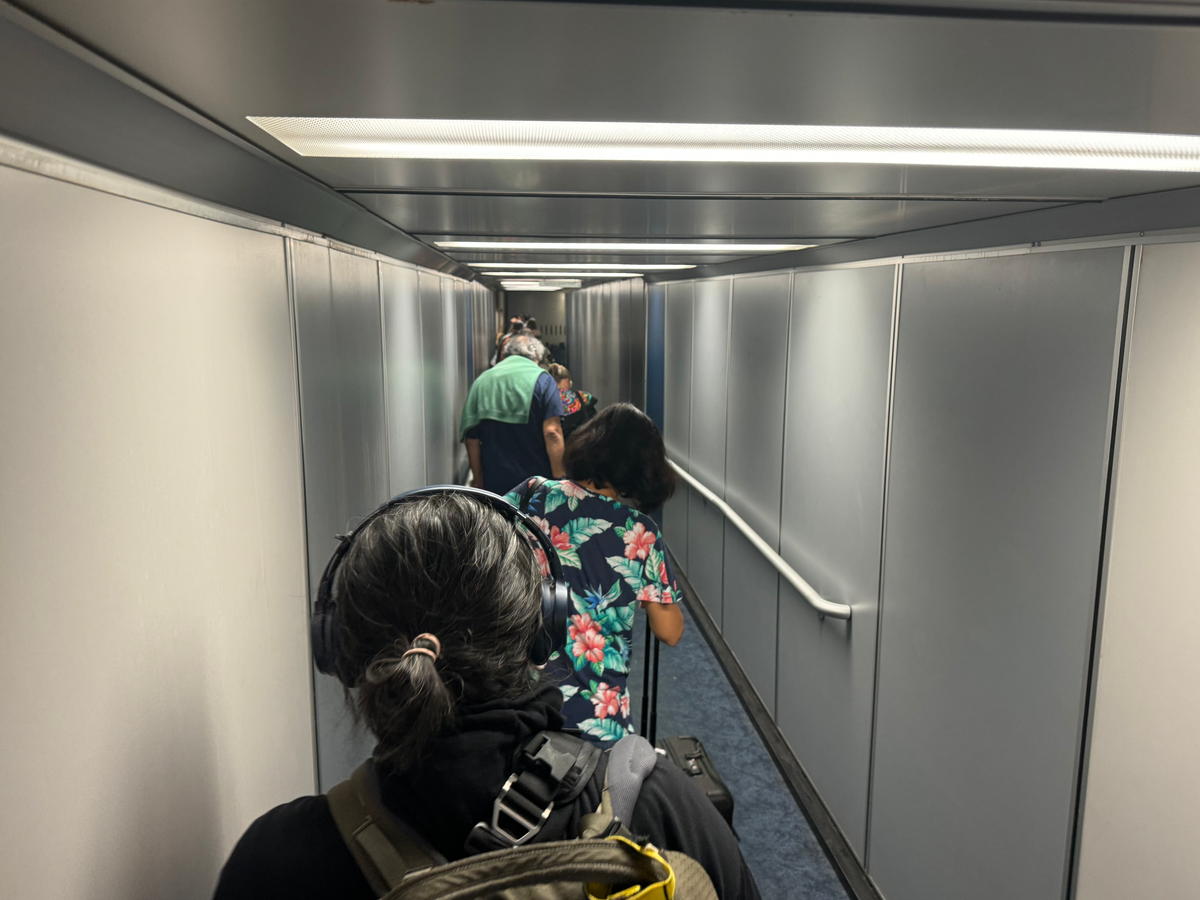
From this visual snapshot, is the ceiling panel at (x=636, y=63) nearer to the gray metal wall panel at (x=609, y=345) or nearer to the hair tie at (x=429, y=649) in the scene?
the hair tie at (x=429, y=649)

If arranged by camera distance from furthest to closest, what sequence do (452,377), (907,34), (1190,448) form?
1. (452,377)
2. (1190,448)
3. (907,34)

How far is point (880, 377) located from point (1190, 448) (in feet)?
3.63

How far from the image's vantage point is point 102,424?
91cm

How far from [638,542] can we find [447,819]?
3.75 feet

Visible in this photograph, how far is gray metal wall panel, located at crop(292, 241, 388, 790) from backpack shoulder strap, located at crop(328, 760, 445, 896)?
635 millimetres

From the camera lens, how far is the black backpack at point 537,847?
2.52 feet

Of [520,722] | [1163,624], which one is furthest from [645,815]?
[1163,624]

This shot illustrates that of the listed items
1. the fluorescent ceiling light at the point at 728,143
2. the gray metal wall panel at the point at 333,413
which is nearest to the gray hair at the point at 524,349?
the gray metal wall panel at the point at 333,413

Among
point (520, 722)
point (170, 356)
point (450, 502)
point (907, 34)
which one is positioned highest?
point (907, 34)

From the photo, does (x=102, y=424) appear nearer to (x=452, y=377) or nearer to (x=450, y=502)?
(x=450, y=502)

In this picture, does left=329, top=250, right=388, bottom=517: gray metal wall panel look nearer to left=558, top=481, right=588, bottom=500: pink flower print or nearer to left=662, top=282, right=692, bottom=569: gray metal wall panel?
left=558, top=481, right=588, bottom=500: pink flower print

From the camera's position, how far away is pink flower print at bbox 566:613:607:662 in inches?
74.1

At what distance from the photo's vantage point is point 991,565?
6.31 feet

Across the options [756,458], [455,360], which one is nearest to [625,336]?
[455,360]
